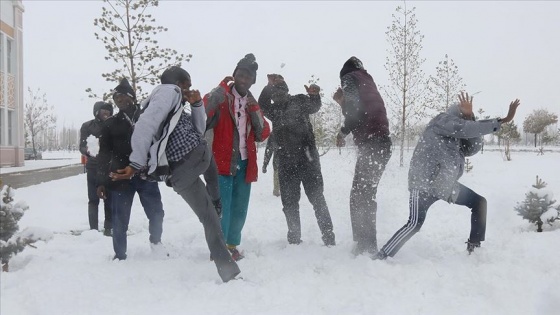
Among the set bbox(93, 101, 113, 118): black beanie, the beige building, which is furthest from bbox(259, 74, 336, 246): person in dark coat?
the beige building

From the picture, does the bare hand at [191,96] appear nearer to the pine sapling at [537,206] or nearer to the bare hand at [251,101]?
the bare hand at [251,101]

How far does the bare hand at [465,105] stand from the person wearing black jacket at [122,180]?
9.86ft

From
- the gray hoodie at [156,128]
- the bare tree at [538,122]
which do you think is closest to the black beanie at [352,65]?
the gray hoodie at [156,128]

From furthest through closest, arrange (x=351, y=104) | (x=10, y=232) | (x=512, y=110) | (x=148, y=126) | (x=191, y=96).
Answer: (x=351, y=104) → (x=512, y=110) → (x=191, y=96) → (x=10, y=232) → (x=148, y=126)

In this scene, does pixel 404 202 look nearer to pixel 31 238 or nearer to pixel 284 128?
pixel 284 128

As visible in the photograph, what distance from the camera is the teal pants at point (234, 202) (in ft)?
13.3

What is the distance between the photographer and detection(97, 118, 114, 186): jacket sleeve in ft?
13.5

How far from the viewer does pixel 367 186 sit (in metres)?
3.95

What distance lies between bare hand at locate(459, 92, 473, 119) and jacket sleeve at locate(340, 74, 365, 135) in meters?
0.91

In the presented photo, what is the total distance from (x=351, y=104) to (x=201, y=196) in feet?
5.75

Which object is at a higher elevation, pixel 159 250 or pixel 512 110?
pixel 512 110

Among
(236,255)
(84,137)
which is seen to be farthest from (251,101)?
(84,137)

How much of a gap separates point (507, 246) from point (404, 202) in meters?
4.00

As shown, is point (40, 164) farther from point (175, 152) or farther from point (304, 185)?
point (175, 152)
